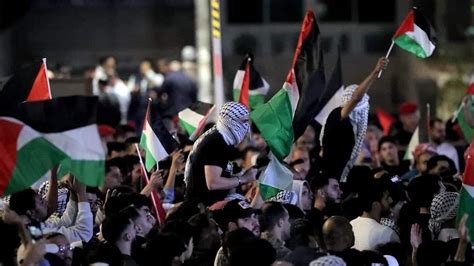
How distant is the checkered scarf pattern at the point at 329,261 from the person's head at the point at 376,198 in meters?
2.37

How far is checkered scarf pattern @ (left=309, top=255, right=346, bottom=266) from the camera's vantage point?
35.2 feet

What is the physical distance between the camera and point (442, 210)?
13219 millimetres

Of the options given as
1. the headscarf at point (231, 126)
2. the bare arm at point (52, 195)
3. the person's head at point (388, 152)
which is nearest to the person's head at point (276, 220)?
the headscarf at point (231, 126)

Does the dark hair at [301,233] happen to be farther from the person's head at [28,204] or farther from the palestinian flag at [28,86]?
the palestinian flag at [28,86]

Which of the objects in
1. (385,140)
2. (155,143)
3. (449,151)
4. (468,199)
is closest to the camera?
(468,199)

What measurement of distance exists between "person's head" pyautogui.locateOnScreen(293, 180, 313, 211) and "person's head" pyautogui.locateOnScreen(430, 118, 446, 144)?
5.76 metres

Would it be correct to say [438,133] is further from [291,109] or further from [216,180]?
[216,180]

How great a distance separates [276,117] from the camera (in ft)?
49.2

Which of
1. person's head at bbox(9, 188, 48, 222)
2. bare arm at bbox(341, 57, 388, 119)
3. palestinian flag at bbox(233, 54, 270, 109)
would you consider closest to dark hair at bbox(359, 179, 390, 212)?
bare arm at bbox(341, 57, 388, 119)

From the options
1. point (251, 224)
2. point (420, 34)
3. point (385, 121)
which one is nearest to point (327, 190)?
point (251, 224)

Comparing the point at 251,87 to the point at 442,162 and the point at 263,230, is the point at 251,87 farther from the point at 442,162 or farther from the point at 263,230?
the point at 263,230

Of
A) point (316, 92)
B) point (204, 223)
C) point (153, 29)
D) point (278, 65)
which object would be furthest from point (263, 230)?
point (153, 29)

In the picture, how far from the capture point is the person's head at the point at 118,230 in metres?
11.5

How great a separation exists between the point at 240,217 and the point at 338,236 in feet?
3.47
